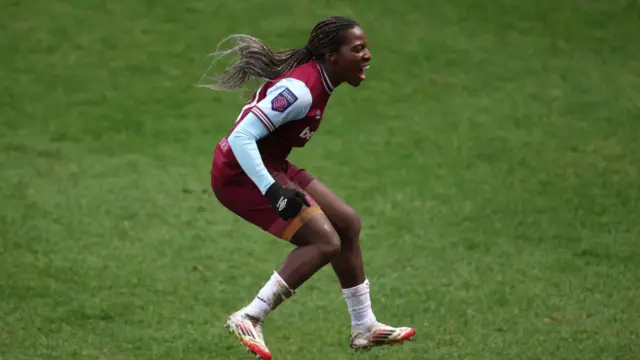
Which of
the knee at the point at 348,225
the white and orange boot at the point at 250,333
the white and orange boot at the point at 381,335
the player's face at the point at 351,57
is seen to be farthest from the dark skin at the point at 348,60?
the white and orange boot at the point at 381,335

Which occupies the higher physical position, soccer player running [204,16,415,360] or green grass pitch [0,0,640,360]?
soccer player running [204,16,415,360]

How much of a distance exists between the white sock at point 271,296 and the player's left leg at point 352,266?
18.0 inches

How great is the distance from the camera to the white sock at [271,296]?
5812mm

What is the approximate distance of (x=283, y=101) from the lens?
18.3ft

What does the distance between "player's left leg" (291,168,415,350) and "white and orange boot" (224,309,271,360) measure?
0.63 metres

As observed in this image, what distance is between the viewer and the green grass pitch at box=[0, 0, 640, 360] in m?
7.88

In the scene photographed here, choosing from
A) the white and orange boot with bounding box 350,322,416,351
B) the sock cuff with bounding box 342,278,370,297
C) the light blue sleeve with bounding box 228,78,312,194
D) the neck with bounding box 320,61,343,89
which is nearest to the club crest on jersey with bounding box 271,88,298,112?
→ the light blue sleeve with bounding box 228,78,312,194

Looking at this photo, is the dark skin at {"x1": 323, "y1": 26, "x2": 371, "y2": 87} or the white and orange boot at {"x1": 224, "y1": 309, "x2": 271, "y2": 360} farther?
the dark skin at {"x1": 323, "y1": 26, "x2": 371, "y2": 87}

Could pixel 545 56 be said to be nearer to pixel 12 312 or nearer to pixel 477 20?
pixel 477 20

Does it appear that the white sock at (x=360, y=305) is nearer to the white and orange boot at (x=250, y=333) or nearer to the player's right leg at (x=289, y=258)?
the player's right leg at (x=289, y=258)

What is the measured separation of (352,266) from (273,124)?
3.47 feet

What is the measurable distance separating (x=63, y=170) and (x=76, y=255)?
1.68 metres

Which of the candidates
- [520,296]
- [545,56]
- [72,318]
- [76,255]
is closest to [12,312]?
[72,318]

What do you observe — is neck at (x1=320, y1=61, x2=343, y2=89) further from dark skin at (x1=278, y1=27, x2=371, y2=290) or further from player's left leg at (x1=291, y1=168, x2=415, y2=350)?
player's left leg at (x1=291, y1=168, x2=415, y2=350)
